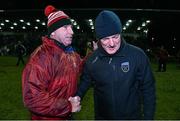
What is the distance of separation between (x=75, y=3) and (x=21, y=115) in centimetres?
5325

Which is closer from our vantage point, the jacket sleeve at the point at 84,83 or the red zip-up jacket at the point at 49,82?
A: the red zip-up jacket at the point at 49,82

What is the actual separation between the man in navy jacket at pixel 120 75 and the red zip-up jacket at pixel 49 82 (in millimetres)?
292

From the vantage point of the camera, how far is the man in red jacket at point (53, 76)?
3.65 meters

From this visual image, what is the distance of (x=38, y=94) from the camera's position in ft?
11.9

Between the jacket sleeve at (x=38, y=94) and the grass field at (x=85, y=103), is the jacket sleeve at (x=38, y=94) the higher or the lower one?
the higher one

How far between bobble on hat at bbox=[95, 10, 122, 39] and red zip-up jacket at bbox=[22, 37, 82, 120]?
15.3 inches

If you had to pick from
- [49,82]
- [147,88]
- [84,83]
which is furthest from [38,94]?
[147,88]

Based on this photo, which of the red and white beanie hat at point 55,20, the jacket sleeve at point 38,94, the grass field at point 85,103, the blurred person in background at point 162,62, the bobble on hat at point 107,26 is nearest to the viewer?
the jacket sleeve at point 38,94

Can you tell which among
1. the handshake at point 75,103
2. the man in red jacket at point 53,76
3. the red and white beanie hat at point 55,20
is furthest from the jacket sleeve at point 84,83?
the red and white beanie hat at point 55,20

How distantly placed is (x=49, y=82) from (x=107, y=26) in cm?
73

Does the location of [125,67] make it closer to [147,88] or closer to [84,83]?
[147,88]

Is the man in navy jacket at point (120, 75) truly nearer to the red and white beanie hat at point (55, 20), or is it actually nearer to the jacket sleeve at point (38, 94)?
the red and white beanie hat at point (55, 20)

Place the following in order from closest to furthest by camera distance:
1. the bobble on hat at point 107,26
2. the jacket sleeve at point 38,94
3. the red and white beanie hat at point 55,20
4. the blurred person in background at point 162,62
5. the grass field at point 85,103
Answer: the jacket sleeve at point 38,94
the bobble on hat at point 107,26
the red and white beanie hat at point 55,20
the grass field at point 85,103
the blurred person in background at point 162,62

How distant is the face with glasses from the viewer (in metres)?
3.82
